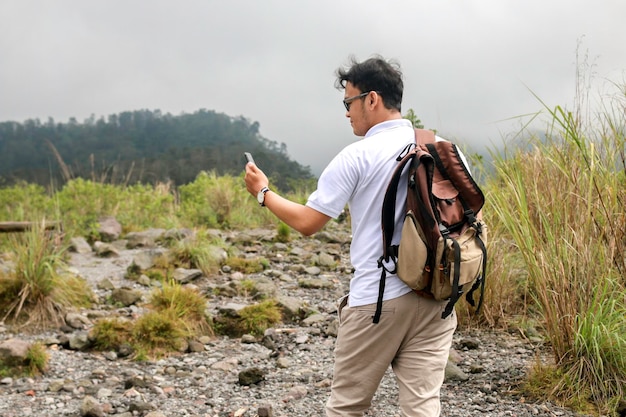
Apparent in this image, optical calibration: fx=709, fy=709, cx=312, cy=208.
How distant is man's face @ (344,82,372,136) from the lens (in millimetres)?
2662

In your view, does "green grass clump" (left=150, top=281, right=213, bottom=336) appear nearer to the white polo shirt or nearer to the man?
the man

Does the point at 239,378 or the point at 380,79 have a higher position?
the point at 380,79

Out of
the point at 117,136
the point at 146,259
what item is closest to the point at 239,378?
the point at 146,259

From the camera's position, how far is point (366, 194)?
2.56 m

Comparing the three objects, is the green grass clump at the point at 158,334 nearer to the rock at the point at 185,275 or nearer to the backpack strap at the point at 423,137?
the rock at the point at 185,275

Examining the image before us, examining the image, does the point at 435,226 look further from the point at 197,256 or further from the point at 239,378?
the point at 197,256

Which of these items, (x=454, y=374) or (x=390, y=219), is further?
(x=454, y=374)

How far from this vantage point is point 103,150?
44.8 m

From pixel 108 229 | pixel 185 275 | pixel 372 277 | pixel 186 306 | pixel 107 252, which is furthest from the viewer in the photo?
pixel 108 229

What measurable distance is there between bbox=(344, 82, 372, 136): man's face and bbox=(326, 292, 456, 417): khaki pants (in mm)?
662

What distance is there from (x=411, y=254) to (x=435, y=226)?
129 mm

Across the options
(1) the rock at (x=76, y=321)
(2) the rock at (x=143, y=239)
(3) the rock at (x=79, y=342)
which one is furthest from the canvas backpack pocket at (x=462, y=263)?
(2) the rock at (x=143, y=239)

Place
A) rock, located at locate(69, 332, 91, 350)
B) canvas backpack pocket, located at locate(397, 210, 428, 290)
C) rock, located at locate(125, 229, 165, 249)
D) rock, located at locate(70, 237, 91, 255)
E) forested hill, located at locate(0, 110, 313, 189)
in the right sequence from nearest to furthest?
canvas backpack pocket, located at locate(397, 210, 428, 290) → rock, located at locate(69, 332, 91, 350) → rock, located at locate(70, 237, 91, 255) → rock, located at locate(125, 229, 165, 249) → forested hill, located at locate(0, 110, 313, 189)

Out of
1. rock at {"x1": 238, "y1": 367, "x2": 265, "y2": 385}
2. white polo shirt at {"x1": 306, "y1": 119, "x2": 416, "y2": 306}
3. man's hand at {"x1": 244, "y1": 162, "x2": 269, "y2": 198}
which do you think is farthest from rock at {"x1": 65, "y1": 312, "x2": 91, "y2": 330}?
white polo shirt at {"x1": 306, "y1": 119, "x2": 416, "y2": 306}
